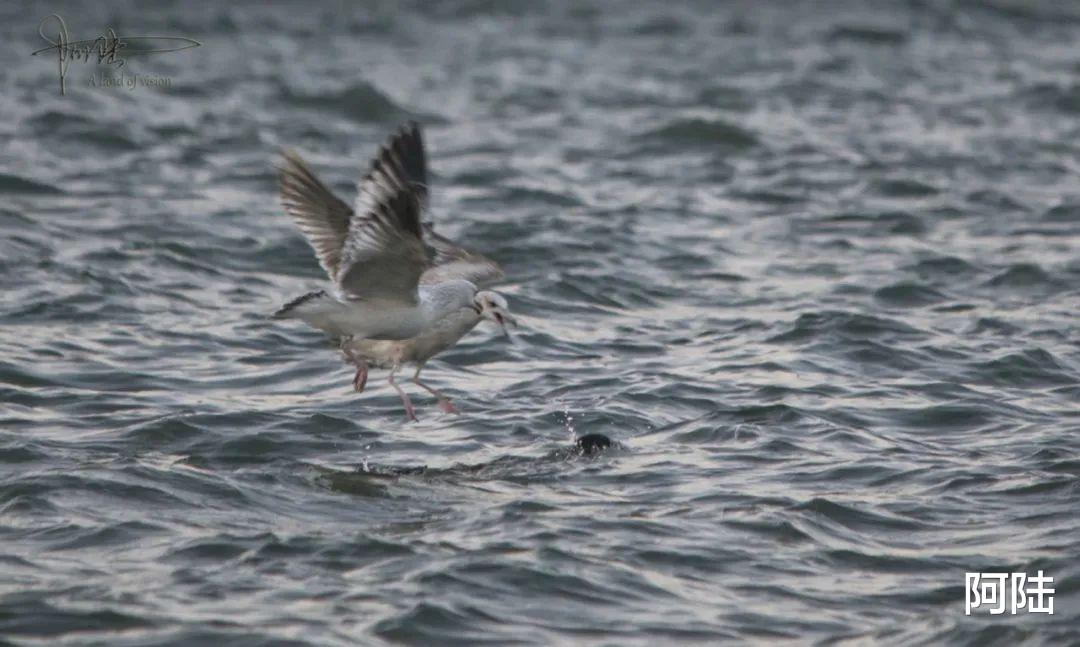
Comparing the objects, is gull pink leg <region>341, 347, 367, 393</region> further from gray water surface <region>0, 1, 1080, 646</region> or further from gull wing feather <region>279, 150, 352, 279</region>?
gull wing feather <region>279, 150, 352, 279</region>

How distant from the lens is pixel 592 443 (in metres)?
9.86

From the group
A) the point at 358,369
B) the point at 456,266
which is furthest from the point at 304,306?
the point at 456,266

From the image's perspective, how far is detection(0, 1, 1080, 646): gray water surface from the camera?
762 centimetres

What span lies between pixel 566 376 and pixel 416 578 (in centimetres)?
413

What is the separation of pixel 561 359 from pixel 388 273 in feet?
9.56

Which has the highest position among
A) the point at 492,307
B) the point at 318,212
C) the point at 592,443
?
the point at 318,212

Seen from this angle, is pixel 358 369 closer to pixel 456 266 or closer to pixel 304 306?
pixel 304 306

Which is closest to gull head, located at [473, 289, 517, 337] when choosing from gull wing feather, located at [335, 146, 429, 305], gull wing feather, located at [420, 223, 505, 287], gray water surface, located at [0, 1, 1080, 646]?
gull wing feather, located at [335, 146, 429, 305]

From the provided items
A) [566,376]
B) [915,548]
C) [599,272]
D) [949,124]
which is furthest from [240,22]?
[915,548]

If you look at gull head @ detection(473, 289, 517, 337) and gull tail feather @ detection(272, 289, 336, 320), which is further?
gull head @ detection(473, 289, 517, 337)

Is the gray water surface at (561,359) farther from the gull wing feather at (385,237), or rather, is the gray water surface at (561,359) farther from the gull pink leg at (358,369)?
the gull wing feather at (385,237)

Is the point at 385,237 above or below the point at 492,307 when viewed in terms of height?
above

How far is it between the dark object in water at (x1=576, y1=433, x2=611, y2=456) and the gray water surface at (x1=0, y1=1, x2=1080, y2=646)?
73 millimetres

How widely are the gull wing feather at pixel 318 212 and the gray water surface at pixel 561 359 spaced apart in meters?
1.04
